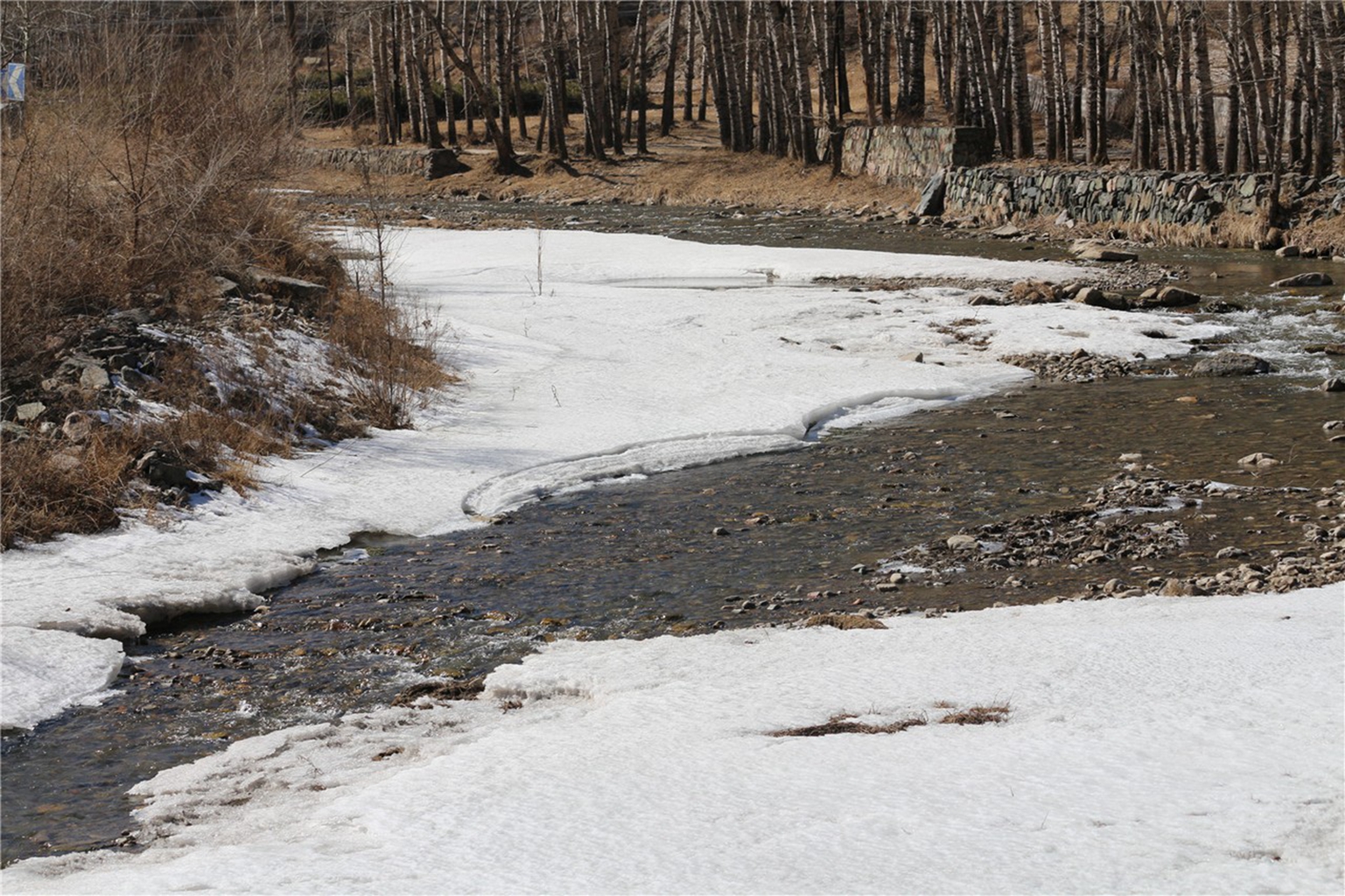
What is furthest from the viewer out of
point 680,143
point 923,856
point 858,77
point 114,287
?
point 858,77

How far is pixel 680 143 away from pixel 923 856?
41362mm

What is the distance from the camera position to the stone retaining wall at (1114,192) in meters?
22.3

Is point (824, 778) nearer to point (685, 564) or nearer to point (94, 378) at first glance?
point (685, 564)

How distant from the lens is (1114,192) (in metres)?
24.9

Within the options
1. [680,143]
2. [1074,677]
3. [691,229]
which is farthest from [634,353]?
[680,143]

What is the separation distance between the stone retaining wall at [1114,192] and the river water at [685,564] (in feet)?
36.4

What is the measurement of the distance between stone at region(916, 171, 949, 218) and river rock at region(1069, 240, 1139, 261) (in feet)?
23.3

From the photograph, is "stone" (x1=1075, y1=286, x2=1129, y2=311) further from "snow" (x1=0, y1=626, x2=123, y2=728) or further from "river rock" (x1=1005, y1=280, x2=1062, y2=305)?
"snow" (x1=0, y1=626, x2=123, y2=728)

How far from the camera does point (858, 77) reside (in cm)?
5084

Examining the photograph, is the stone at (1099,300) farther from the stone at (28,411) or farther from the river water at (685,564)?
the stone at (28,411)

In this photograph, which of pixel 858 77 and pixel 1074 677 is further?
pixel 858 77

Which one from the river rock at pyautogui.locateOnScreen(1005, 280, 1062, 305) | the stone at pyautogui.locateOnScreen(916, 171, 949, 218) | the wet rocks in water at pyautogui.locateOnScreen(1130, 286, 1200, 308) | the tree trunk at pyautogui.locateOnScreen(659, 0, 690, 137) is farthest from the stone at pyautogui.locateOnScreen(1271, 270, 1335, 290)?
the tree trunk at pyautogui.locateOnScreen(659, 0, 690, 137)

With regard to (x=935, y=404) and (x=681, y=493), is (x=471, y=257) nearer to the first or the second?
(x=935, y=404)

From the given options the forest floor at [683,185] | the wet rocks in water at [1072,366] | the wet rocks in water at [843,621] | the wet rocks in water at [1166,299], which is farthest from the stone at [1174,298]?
the wet rocks in water at [843,621]
